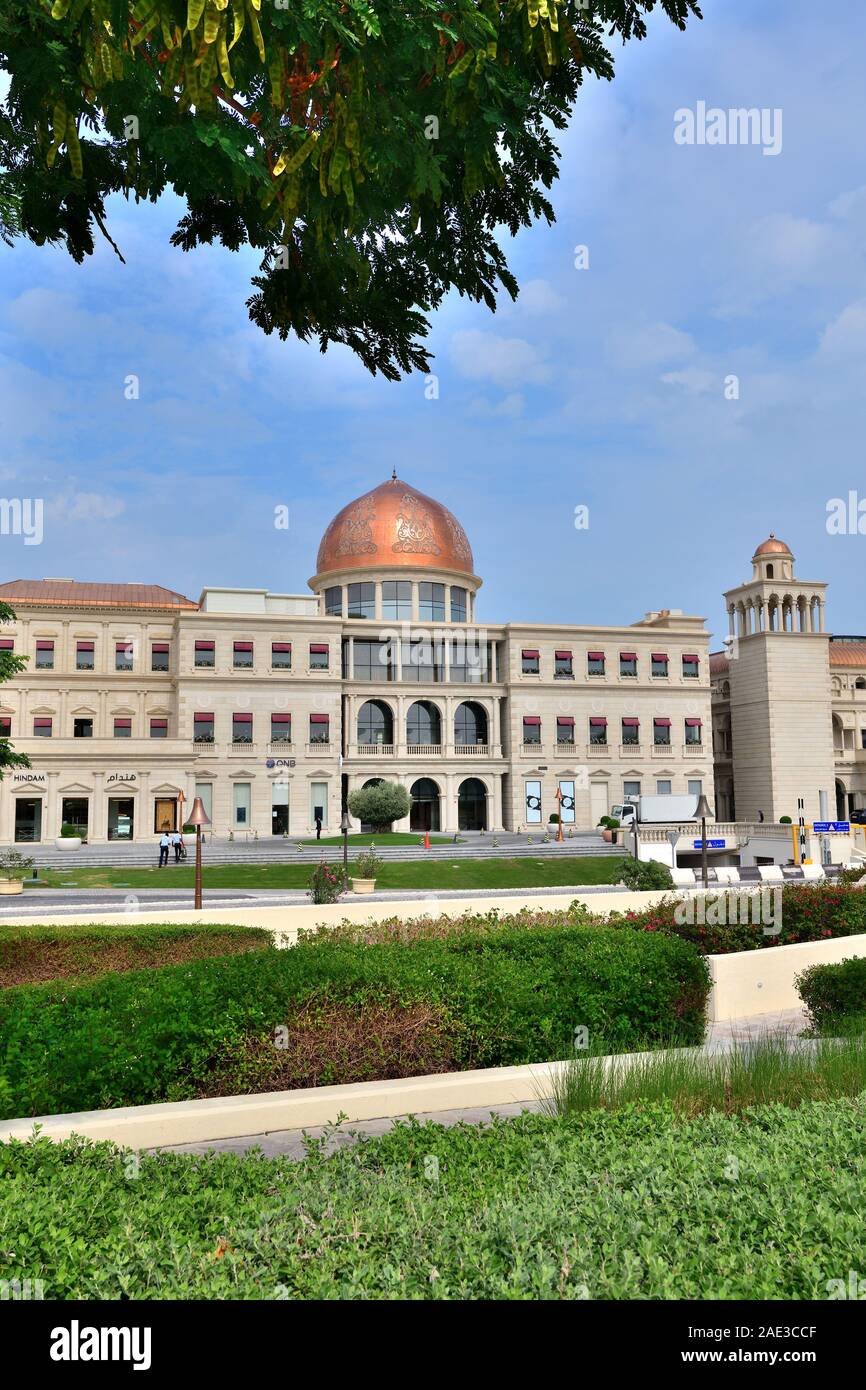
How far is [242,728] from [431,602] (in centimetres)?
1863

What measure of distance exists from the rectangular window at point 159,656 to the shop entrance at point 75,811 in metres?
15.2

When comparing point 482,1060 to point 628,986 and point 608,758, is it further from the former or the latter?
point 608,758

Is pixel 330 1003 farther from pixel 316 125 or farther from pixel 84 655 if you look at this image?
pixel 84 655

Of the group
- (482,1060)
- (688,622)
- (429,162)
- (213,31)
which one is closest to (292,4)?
(213,31)

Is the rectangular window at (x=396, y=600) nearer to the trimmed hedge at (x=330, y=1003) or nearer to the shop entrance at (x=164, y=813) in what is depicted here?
the shop entrance at (x=164, y=813)

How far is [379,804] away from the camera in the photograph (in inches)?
2319

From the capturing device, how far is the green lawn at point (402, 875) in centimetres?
3538

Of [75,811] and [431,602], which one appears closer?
[75,811]

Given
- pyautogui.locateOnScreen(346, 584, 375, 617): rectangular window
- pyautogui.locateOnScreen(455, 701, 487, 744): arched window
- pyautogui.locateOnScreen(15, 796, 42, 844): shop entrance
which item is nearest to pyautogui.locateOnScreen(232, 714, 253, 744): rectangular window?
pyautogui.locateOnScreen(346, 584, 375, 617): rectangular window

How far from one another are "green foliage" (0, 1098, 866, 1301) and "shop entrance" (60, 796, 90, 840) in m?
56.4

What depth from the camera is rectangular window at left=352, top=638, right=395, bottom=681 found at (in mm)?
71250

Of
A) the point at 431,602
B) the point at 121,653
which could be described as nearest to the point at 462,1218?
the point at 121,653

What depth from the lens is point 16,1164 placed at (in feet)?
16.2
